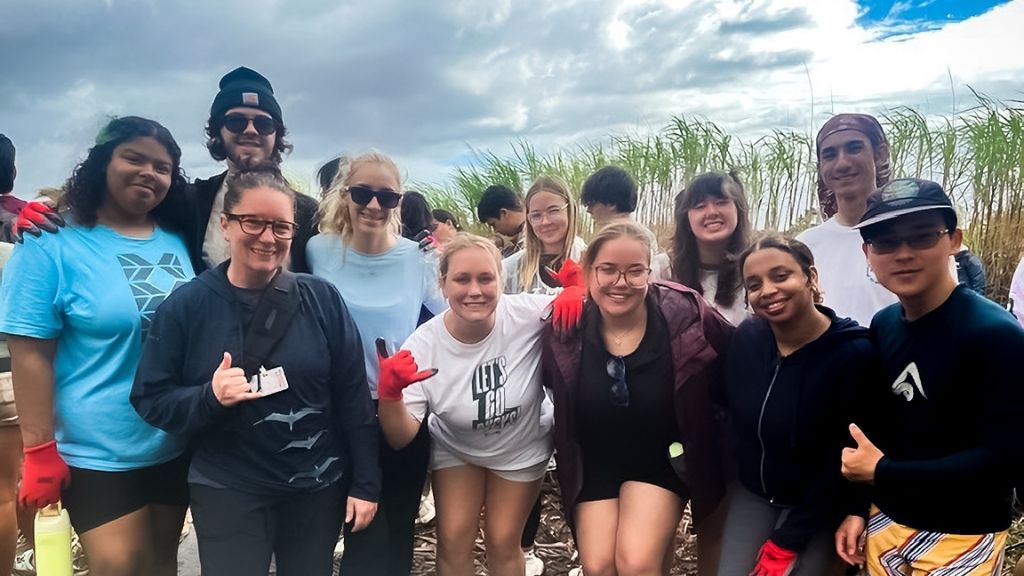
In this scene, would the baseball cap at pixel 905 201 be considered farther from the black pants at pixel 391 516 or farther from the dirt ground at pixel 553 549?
the dirt ground at pixel 553 549

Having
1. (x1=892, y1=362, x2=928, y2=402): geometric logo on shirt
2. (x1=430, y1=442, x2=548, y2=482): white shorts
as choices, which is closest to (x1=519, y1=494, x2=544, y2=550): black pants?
(x1=430, y1=442, x2=548, y2=482): white shorts

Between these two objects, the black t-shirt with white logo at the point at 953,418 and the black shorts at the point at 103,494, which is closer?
the black t-shirt with white logo at the point at 953,418

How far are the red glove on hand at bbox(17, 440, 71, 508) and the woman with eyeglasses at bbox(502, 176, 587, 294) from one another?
2.19 meters

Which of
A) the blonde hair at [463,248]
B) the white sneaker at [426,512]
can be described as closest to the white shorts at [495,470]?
the blonde hair at [463,248]

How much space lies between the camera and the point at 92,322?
2.26 meters

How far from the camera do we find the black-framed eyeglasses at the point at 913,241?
2.06 meters

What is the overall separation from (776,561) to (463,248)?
5.33ft

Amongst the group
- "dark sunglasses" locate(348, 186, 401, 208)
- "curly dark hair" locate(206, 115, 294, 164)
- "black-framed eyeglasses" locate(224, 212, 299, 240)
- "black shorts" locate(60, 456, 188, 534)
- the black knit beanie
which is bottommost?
"black shorts" locate(60, 456, 188, 534)

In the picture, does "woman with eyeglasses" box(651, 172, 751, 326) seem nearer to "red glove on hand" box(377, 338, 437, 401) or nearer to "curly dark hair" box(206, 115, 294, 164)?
"red glove on hand" box(377, 338, 437, 401)

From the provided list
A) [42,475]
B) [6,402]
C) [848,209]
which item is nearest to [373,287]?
[42,475]

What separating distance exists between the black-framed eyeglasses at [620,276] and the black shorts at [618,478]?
27.4 inches

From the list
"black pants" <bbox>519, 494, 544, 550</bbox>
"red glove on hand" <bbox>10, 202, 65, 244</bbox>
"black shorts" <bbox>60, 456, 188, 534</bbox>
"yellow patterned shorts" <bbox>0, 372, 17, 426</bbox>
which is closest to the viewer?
"red glove on hand" <bbox>10, 202, 65, 244</bbox>

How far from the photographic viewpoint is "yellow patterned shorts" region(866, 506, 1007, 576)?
6.54ft

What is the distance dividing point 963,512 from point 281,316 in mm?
2273
